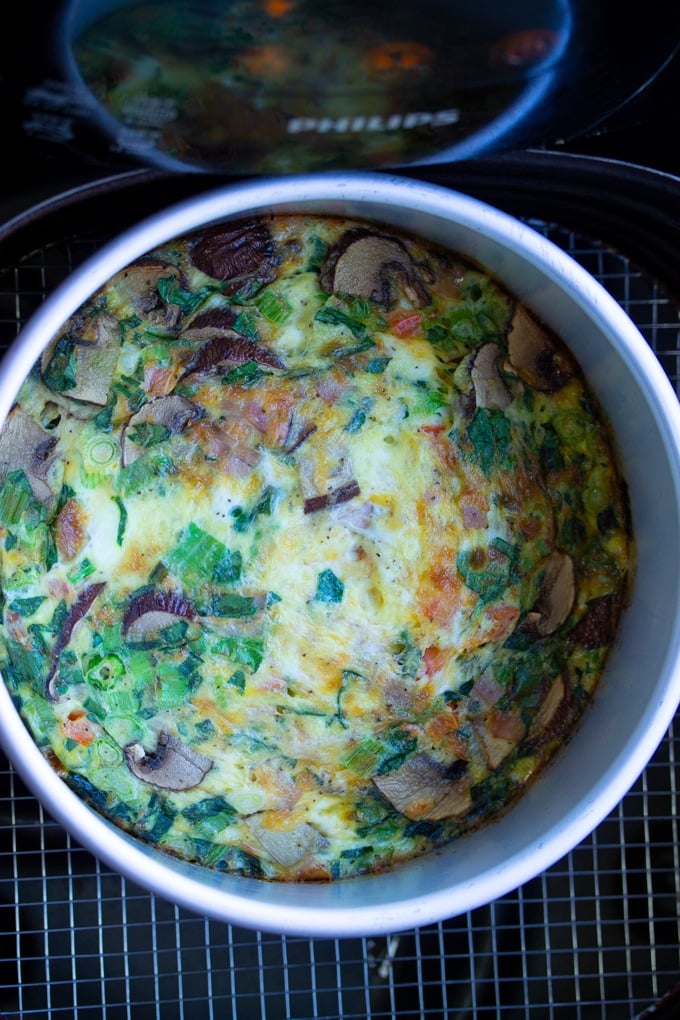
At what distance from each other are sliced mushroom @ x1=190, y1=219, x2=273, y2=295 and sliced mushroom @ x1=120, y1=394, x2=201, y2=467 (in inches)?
4.3

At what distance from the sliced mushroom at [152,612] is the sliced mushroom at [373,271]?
314 mm

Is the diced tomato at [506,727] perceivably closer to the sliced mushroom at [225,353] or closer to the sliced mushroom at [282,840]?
the sliced mushroom at [282,840]

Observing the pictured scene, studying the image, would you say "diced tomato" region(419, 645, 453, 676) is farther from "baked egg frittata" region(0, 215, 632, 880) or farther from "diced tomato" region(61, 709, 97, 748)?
"diced tomato" region(61, 709, 97, 748)

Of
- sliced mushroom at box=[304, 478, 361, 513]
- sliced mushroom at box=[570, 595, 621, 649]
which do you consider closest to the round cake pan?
sliced mushroom at box=[570, 595, 621, 649]

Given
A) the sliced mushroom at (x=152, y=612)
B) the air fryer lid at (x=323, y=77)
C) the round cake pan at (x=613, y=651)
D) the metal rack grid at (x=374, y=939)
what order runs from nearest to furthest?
the air fryer lid at (x=323, y=77) → the round cake pan at (x=613, y=651) → the sliced mushroom at (x=152, y=612) → the metal rack grid at (x=374, y=939)

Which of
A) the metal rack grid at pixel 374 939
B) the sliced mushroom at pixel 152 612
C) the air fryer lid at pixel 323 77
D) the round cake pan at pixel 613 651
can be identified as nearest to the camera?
the air fryer lid at pixel 323 77

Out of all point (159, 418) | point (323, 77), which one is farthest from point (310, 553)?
point (323, 77)

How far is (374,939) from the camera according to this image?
1.07 meters

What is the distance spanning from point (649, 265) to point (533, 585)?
36cm

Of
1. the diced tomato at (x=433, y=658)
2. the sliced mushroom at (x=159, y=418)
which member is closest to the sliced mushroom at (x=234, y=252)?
the sliced mushroom at (x=159, y=418)

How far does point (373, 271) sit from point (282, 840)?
53cm

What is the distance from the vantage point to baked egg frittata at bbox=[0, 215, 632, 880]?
857mm

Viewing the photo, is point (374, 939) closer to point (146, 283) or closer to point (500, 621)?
point (500, 621)

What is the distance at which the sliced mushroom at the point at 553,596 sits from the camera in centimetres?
91
